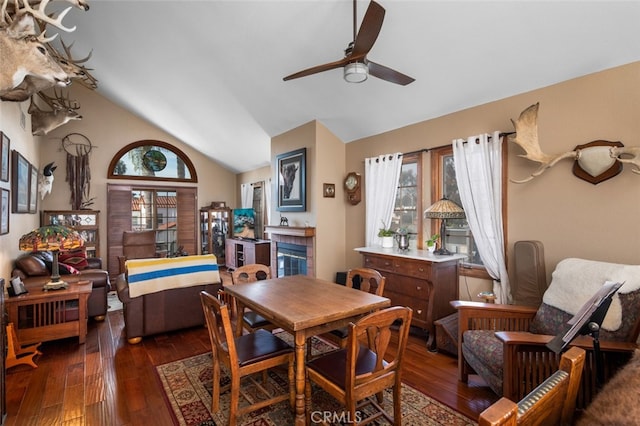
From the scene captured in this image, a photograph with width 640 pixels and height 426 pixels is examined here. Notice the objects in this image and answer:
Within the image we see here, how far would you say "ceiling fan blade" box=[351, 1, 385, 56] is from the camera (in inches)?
68.5

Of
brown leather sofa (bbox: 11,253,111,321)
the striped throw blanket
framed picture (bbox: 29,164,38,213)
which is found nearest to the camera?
the striped throw blanket

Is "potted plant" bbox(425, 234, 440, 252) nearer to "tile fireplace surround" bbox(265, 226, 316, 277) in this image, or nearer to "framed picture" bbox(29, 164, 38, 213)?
"tile fireplace surround" bbox(265, 226, 316, 277)

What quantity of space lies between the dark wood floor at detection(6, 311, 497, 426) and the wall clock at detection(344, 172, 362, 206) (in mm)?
2032

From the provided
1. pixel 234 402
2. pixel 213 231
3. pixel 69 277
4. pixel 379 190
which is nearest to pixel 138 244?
pixel 213 231

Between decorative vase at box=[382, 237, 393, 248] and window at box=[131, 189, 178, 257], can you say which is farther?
window at box=[131, 189, 178, 257]

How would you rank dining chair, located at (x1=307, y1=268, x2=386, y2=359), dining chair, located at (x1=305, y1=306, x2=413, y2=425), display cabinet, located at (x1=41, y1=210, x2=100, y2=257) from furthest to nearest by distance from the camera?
display cabinet, located at (x1=41, y1=210, x2=100, y2=257) → dining chair, located at (x1=307, y1=268, x2=386, y2=359) → dining chair, located at (x1=305, y1=306, x2=413, y2=425)

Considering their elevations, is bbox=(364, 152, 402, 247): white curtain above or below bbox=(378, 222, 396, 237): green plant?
above

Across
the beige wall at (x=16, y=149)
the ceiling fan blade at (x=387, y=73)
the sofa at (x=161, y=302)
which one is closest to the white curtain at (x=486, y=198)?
the ceiling fan blade at (x=387, y=73)

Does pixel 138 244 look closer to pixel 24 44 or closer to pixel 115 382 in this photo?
pixel 115 382

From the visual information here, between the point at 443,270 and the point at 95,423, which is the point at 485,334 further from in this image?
the point at 95,423

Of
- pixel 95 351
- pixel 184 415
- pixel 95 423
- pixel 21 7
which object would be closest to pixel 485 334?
pixel 184 415

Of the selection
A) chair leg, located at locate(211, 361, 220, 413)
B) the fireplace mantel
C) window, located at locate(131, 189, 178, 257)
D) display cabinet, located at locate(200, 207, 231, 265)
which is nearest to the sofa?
the fireplace mantel

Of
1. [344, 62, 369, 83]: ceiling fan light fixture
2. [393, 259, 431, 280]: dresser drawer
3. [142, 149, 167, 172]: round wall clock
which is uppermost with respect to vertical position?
[142, 149, 167, 172]: round wall clock

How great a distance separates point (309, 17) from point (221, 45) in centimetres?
125
